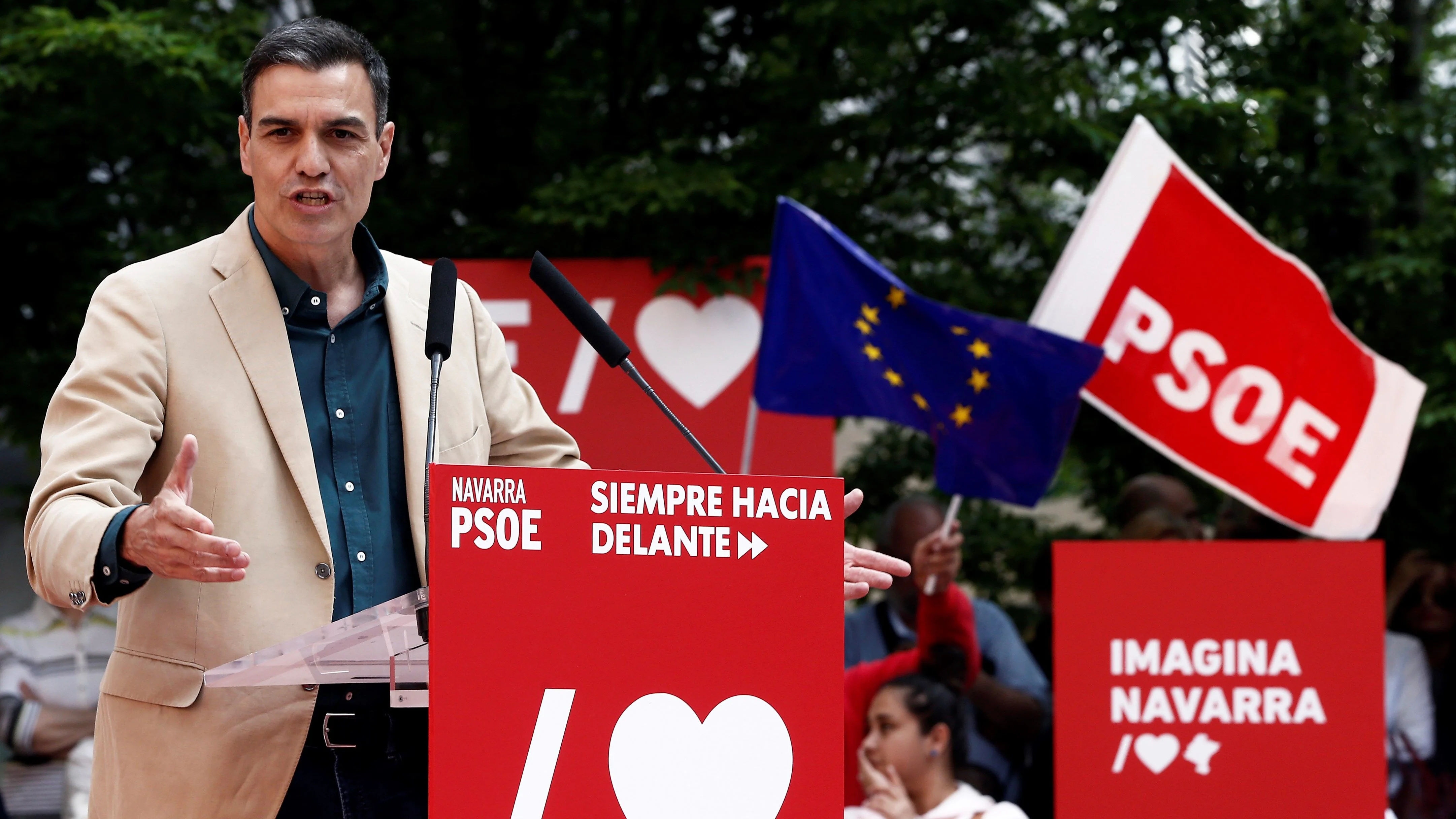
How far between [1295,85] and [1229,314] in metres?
2.02

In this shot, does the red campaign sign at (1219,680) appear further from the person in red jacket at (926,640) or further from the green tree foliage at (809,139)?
the green tree foliage at (809,139)

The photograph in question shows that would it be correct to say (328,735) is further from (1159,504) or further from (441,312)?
(1159,504)

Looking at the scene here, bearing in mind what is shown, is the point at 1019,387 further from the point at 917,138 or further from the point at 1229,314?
the point at 917,138

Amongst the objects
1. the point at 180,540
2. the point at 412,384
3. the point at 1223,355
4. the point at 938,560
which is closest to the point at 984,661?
the point at 938,560

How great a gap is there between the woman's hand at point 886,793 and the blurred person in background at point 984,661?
33 cm

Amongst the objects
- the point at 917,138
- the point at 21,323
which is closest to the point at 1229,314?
the point at 917,138

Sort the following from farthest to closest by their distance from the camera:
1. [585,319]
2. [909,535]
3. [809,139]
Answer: [809,139] < [909,535] < [585,319]

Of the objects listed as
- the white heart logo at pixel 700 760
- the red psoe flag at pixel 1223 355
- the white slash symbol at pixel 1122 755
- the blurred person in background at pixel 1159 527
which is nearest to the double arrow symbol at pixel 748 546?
the white heart logo at pixel 700 760

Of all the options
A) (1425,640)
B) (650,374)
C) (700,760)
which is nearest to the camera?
(700,760)

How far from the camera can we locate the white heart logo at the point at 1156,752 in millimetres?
4320

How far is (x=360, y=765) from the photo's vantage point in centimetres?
218

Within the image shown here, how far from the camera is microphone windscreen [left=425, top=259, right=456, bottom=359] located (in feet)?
7.23

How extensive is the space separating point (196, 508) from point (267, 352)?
0.25m

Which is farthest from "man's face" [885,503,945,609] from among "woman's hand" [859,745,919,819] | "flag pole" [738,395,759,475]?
"woman's hand" [859,745,919,819]
